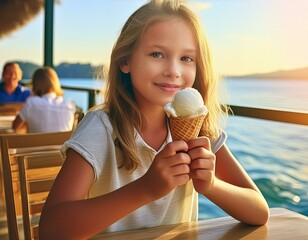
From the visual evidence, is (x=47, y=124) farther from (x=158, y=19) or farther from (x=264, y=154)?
(x=264, y=154)

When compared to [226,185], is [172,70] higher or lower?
higher

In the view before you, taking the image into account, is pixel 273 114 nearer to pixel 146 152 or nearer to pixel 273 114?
pixel 273 114

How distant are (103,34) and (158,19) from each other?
29.5 m

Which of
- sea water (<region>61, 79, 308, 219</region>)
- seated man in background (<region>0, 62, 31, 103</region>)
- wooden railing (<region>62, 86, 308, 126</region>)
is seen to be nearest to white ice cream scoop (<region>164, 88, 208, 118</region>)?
wooden railing (<region>62, 86, 308, 126</region>)

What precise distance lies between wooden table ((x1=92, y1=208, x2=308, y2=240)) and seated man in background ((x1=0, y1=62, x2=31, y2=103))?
4.01 meters

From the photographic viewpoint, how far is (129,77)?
49.2 inches

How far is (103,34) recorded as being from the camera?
30.0m

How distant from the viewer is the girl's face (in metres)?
1.06

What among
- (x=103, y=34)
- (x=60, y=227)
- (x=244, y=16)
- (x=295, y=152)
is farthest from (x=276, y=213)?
(x=103, y=34)

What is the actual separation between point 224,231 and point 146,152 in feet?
0.98

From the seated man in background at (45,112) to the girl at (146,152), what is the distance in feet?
6.71

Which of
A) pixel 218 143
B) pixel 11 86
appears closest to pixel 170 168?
pixel 218 143

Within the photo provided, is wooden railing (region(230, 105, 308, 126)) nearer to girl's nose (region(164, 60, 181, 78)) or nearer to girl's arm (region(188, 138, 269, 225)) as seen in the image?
girl's arm (region(188, 138, 269, 225))

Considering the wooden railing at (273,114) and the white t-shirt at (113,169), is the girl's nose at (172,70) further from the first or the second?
the wooden railing at (273,114)
